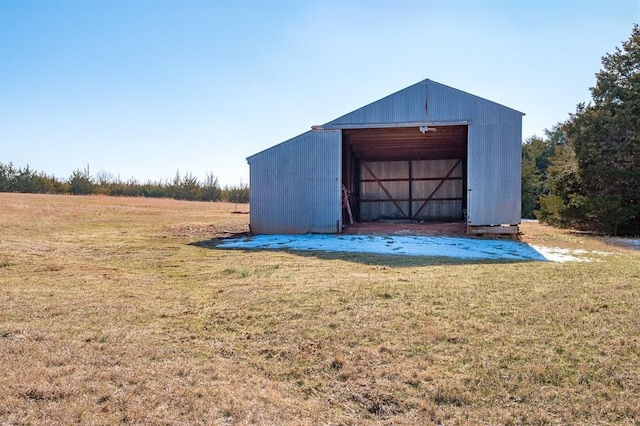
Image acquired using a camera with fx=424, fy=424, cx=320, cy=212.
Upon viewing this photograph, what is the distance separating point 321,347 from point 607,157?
58.0ft

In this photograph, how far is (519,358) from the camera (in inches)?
144

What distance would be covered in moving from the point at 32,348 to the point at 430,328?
12.3ft

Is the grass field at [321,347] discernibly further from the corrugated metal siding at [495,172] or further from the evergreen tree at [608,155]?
the evergreen tree at [608,155]

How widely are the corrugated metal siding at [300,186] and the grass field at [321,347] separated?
7.84 meters

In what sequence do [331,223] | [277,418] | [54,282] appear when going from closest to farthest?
[277,418] < [54,282] < [331,223]

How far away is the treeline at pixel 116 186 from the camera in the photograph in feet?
121

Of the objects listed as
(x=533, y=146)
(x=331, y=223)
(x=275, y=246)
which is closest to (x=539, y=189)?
(x=533, y=146)

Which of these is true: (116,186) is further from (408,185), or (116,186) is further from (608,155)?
(608,155)

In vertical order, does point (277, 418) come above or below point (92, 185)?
below

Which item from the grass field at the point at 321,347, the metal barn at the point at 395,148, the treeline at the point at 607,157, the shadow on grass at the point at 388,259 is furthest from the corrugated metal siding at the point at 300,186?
the treeline at the point at 607,157

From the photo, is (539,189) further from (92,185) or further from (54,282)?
(92,185)

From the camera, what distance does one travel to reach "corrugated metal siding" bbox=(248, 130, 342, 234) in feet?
49.5

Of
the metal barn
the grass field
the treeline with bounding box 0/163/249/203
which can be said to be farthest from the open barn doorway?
the treeline with bounding box 0/163/249/203

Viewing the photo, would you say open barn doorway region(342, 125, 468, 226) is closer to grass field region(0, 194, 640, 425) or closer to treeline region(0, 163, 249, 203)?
grass field region(0, 194, 640, 425)
